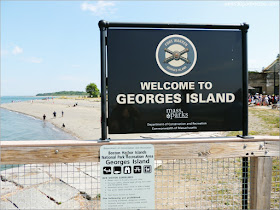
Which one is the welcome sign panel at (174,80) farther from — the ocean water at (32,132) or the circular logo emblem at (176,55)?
the ocean water at (32,132)

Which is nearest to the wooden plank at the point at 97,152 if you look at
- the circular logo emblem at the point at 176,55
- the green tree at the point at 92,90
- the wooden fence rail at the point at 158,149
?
the wooden fence rail at the point at 158,149

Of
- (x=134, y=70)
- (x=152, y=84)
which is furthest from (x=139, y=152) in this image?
(x=134, y=70)

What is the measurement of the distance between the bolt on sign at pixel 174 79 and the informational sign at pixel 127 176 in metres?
0.18

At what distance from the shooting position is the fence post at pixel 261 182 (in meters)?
1.83

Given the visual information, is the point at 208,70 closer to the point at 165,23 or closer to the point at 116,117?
the point at 165,23

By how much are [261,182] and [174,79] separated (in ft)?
4.17

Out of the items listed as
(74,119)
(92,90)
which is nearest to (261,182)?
(74,119)

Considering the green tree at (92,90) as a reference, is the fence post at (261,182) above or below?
below

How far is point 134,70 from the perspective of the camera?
178 centimetres

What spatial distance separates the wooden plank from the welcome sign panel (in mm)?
168

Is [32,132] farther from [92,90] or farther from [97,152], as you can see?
[92,90]

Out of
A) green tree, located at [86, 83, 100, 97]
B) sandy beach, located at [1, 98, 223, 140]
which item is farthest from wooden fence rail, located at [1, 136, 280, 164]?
green tree, located at [86, 83, 100, 97]

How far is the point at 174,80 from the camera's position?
1.81 m

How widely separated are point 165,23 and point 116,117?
0.97 m
